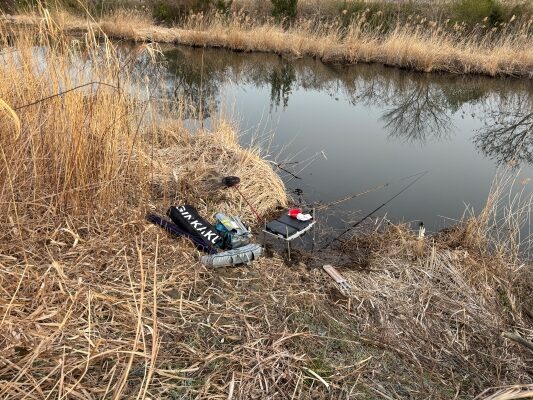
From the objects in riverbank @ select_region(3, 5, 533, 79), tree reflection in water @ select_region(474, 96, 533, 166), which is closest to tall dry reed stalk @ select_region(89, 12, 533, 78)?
riverbank @ select_region(3, 5, 533, 79)

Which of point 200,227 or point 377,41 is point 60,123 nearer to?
point 200,227

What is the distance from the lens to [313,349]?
6.12 ft

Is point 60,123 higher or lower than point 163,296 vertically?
higher

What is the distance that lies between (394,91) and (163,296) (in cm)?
754

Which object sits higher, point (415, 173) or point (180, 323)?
point (180, 323)

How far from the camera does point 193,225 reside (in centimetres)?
270

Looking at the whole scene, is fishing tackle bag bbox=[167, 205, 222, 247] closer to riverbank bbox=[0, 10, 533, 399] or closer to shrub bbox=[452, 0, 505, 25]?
riverbank bbox=[0, 10, 533, 399]

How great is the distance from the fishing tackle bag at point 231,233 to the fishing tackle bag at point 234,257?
4.3 inches

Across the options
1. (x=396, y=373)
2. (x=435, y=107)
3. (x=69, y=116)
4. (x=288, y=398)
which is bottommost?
(x=435, y=107)

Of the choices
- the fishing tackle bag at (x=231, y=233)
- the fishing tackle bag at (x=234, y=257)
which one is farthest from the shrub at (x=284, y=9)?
the fishing tackle bag at (x=234, y=257)

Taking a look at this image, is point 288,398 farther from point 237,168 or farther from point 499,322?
point 237,168

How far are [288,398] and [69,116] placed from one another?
5.73 ft

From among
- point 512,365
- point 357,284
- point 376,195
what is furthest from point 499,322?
point 376,195

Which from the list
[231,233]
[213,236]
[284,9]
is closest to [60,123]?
[213,236]
